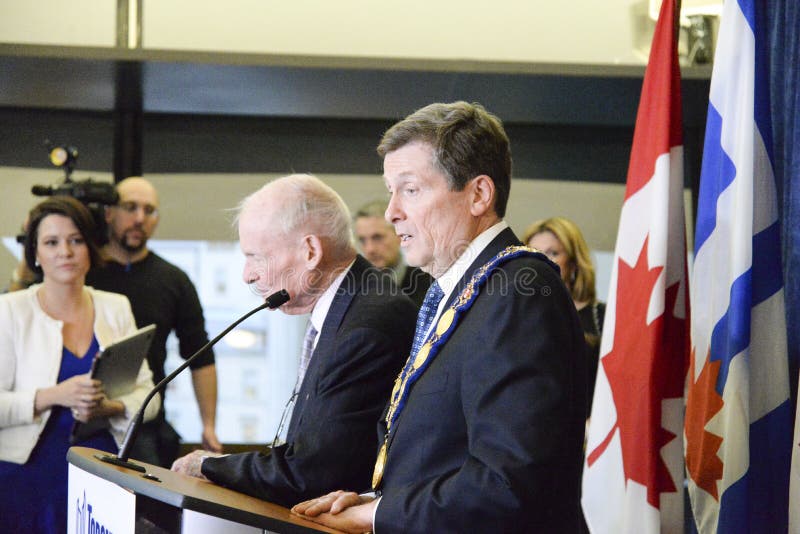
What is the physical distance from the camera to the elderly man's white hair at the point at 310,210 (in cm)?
235

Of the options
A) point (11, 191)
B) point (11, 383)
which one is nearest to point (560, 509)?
point (11, 383)

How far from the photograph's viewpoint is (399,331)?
7.19 feet

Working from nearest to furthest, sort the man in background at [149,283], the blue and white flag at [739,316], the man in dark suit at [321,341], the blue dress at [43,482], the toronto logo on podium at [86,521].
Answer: the toronto logo on podium at [86,521], the man in dark suit at [321,341], the blue and white flag at [739,316], the blue dress at [43,482], the man in background at [149,283]

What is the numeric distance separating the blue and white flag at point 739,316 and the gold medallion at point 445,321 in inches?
28.7

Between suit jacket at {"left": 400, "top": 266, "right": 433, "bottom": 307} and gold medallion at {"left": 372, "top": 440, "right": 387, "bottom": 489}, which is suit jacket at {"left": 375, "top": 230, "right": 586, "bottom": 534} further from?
suit jacket at {"left": 400, "top": 266, "right": 433, "bottom": 307}

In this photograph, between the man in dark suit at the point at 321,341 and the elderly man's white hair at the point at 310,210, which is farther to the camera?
the elderly man's white hair at the point at 310,210

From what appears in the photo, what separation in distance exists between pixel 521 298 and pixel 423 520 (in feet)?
1.24

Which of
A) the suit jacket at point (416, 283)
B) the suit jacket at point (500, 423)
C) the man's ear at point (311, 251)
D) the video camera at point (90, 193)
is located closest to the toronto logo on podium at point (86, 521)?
the suit jacket at point (500, 423)

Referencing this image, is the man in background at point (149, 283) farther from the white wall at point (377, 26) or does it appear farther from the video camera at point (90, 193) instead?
the white wall at point (377, 26)

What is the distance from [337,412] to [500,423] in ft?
1.91

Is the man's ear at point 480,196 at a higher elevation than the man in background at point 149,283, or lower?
higher

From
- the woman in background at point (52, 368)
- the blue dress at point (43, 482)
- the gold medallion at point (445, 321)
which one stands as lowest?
the blue dress at point (43, 482)

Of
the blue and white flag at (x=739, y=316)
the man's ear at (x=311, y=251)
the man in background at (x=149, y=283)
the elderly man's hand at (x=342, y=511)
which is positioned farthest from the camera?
the man in background at (x=149, y=283)

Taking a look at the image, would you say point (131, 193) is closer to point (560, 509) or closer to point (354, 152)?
point (354, 152)
